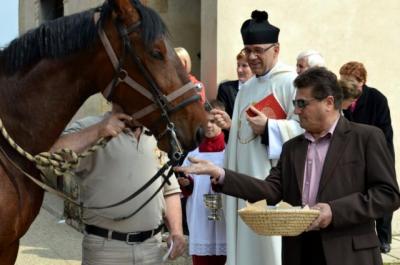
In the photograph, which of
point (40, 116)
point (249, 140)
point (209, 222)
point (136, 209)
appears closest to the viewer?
point (40, 116)

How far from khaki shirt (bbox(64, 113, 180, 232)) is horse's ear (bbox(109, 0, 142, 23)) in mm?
589

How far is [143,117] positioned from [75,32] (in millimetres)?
504

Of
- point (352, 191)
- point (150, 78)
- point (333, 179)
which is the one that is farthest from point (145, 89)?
point (352, 191)

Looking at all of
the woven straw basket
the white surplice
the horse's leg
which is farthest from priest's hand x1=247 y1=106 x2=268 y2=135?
the horse's leg

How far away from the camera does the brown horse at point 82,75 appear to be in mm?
2727

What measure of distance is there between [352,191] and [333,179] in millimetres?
109

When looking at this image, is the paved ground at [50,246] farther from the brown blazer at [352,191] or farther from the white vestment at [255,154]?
the brown blazer at [352,191]

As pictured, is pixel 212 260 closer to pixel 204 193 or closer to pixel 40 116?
pixel 204 193

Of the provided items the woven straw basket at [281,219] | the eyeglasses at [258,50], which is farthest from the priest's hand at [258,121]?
the woven straw basket at [281,219]

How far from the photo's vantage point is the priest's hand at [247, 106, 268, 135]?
12.8 ft

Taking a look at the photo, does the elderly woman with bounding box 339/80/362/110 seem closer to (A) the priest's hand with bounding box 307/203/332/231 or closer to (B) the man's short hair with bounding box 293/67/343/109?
(B) the man's short hair with bounding box 293/67/343/109

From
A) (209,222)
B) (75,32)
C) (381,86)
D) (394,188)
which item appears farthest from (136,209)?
(381,86)

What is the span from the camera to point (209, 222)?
471cm

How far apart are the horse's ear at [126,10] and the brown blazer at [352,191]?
1065 millimetres
